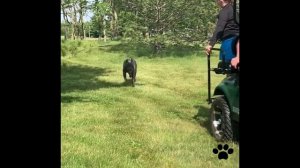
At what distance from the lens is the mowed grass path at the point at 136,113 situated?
11.7ft

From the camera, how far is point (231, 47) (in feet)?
→ 12.2

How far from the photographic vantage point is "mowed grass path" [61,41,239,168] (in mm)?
3561

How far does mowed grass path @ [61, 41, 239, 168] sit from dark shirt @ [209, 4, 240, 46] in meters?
0.21

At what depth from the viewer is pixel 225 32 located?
371cm

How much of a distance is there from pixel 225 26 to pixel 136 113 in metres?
1.15

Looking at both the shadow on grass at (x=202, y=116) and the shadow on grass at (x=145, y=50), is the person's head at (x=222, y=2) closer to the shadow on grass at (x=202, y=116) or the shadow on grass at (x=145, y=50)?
the shadow on grass at (x=145, y=50)

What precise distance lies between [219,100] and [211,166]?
62 centimetres

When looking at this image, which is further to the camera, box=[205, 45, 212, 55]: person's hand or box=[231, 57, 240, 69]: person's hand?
box=[205, 45, 212, 55]: person's hand

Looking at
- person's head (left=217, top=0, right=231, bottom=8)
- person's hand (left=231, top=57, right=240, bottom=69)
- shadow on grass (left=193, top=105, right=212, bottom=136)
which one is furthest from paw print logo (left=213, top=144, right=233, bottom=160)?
person's head (left=217, top=0, right=231, bottom=8)

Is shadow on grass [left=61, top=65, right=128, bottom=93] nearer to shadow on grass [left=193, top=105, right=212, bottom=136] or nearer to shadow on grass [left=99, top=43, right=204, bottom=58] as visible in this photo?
shadow on grass [left=99, top=43, right=204, bottom=58]

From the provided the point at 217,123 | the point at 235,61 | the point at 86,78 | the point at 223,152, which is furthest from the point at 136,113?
the point at 235,61
